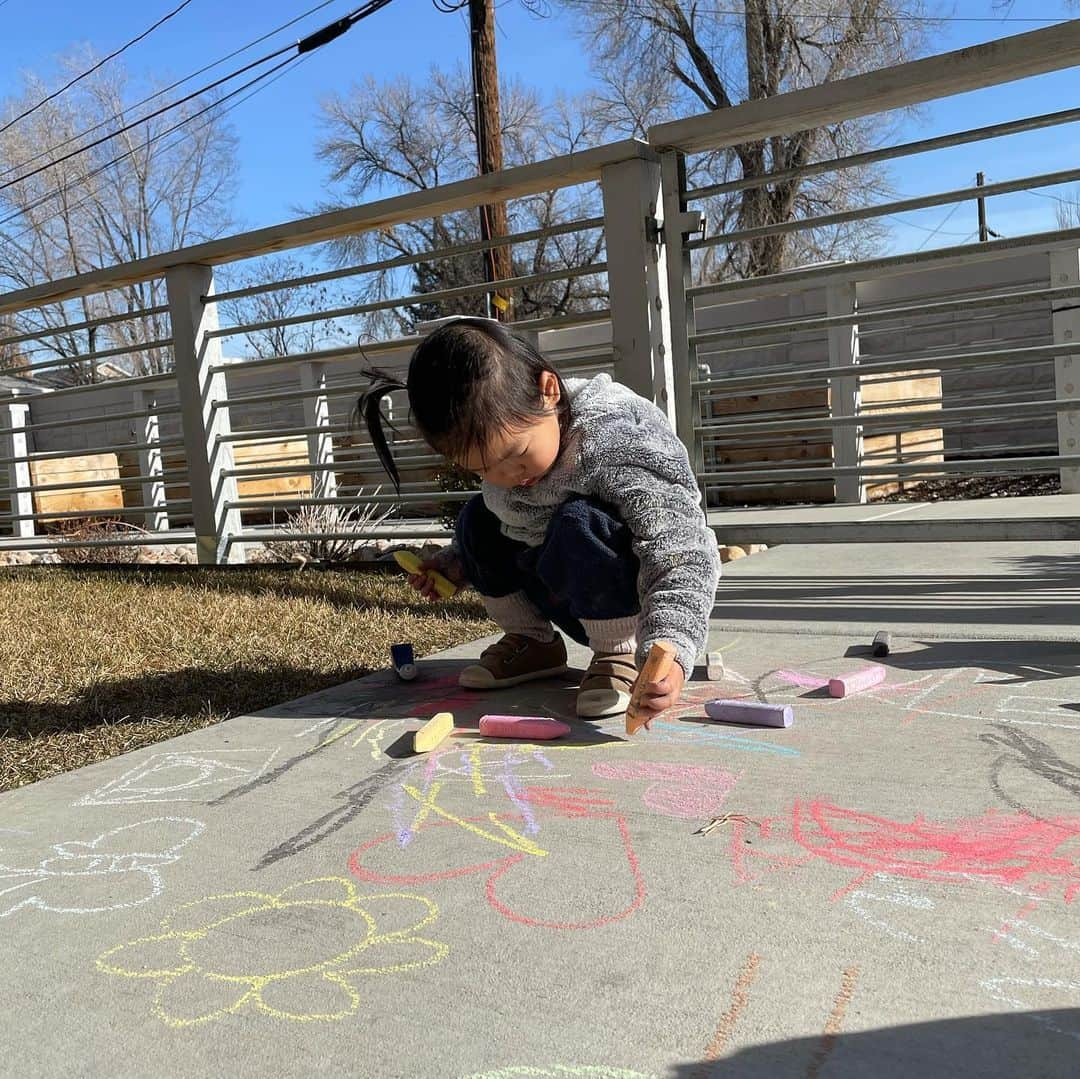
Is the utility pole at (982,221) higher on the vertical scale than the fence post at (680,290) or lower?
higher

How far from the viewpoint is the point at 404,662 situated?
282cm

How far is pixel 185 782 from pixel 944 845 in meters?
1.38

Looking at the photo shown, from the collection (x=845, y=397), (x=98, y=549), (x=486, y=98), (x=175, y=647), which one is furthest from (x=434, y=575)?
(x=486, y=98)

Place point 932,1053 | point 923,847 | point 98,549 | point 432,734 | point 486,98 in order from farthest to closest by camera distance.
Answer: point 486,98 → point 98,549 → point 432,734 → point 923,847 → point 932,1053

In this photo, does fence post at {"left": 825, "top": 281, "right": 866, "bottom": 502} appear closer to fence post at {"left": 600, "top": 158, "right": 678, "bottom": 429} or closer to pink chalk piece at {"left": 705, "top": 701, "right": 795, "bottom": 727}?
fence post at {"left": 600, "top": 158, "right": 678, "bottom": 429}

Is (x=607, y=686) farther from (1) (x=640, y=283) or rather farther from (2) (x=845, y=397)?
(2) (x=845, y=397)

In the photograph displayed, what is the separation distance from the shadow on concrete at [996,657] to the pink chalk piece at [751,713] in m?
0.58

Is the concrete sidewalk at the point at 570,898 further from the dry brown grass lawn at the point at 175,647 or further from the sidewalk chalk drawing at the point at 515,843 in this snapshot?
the dry brown grass lawn at the point at 175,647

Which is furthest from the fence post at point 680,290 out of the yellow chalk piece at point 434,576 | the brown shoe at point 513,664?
the yellow chalk piece at point 434,576

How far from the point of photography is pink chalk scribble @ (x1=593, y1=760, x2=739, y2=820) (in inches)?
69.6

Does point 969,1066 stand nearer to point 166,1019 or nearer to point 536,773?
point 166,1019

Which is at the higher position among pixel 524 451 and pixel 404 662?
pixel 524 451

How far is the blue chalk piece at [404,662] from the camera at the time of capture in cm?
281

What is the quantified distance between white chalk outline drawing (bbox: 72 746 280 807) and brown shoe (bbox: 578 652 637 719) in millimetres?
680
